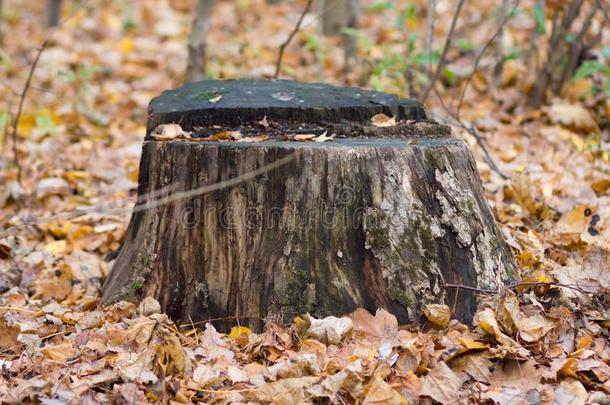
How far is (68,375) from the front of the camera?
238cm

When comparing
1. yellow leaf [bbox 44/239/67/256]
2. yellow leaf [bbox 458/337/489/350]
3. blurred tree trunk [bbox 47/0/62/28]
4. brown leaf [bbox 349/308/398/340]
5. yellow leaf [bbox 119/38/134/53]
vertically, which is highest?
blurred tree trunk [bbox 47/0/62/28]

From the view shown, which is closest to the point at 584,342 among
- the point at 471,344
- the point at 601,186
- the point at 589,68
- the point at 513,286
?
the point at 513,286

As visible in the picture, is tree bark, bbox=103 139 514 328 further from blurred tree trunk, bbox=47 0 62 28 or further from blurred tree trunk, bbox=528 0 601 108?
blurred tree trunk, bbox=47 0 62 28

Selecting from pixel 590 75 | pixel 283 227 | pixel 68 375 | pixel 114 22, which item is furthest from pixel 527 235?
pixel 114 22


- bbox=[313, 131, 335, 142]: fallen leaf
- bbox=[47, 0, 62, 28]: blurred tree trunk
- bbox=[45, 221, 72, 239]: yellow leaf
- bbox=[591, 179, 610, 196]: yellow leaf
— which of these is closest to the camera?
bbox=[313, 131, 335, 142]: fallen leaf

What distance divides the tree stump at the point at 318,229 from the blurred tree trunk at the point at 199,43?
3.24 meters

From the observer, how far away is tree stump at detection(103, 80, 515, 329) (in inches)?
106

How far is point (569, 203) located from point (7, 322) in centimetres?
287

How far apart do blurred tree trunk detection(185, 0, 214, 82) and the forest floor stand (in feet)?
2.39

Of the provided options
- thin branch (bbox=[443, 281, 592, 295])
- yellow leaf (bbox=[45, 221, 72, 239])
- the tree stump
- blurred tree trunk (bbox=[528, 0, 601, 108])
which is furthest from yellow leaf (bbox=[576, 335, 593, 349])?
blurred tree trunk (bbox=[528, 0, 601, 108])

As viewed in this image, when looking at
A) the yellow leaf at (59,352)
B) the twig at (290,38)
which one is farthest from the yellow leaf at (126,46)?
the yellow leaf at (59,352)

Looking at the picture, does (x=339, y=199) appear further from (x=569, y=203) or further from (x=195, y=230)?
(x=569, y=203)

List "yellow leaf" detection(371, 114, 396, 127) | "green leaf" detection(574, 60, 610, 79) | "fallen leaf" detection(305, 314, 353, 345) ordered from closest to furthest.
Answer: "fallen leaf" detection(305, 314, 353, 345) → "yellow leaf" detection(371, 114, 396, 127) → "green leaf" detection(574, 60, 610, 79)

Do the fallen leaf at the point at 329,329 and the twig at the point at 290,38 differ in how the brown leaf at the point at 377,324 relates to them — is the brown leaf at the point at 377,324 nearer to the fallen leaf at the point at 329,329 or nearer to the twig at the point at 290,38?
the fallen leaf at the point at 329,329
